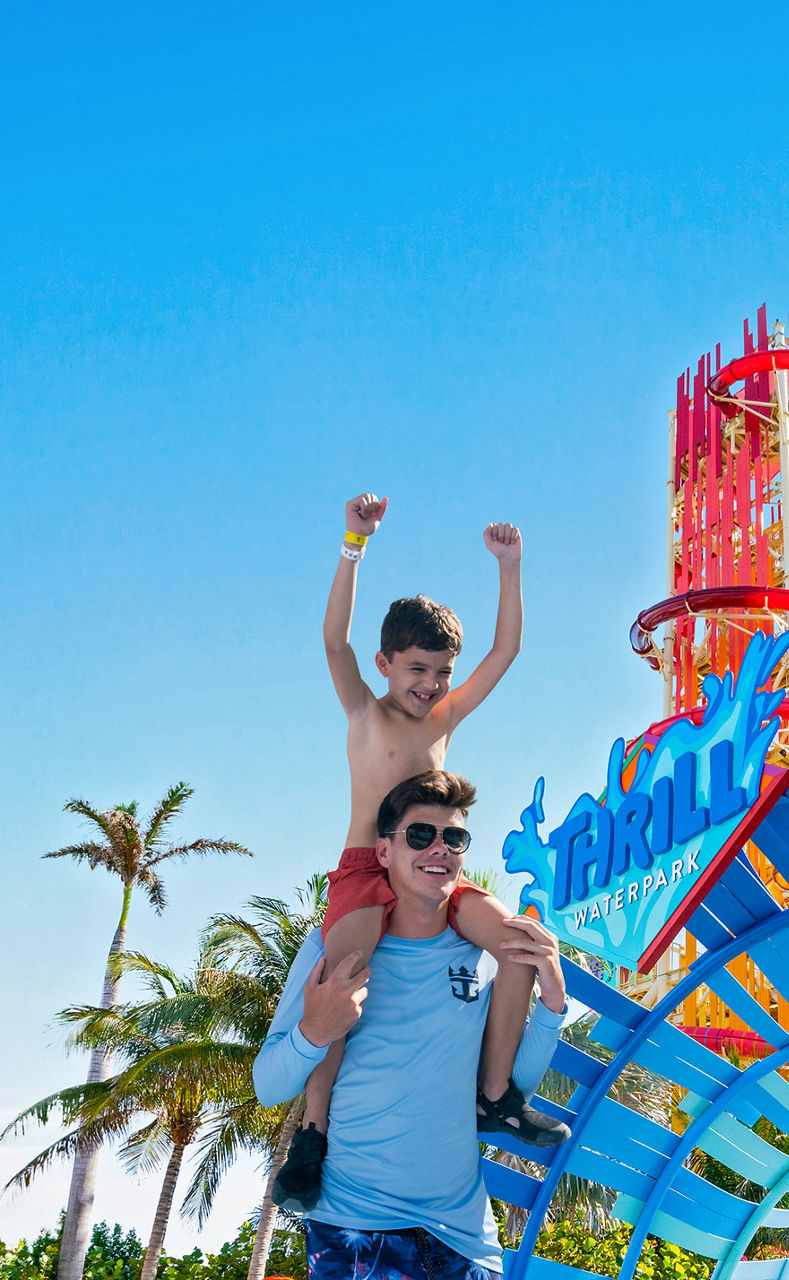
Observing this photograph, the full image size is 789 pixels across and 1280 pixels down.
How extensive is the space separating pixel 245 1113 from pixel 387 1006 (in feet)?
49.2

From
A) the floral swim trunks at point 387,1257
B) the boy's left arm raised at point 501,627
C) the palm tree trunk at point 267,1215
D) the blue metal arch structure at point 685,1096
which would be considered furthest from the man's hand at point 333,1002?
the palm tree trunk at point 267,1215

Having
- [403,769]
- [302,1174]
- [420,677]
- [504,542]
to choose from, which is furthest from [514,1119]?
[504,542]

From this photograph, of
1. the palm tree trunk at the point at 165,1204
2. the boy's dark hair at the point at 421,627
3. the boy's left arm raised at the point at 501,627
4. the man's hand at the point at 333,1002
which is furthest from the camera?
the palm tree trunk at the point at 165,1204

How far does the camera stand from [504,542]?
4.59 m

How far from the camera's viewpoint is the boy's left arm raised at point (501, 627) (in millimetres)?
4332

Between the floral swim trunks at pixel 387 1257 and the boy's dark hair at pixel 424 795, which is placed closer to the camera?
the floral swim trunks at pixel 387 1257

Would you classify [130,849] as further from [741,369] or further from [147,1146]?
[741,369]

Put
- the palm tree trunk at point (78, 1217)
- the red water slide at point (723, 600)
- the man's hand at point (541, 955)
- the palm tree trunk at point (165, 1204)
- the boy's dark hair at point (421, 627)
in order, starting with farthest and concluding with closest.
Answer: the palm tree trunk at point (78, 1217) → the red water slide at point (723, 600) → the palm tree trunk at point (165, 1204) → the boy's dark hair at point (421, 627) → the man's hand at point (541, 955)

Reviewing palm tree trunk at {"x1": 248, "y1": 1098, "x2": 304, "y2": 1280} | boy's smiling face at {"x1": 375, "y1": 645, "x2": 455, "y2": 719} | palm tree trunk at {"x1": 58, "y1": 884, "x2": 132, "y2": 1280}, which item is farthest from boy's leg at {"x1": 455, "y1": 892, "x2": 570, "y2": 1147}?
palm tree trunk at {"x1": 58, "y1": 884, "x2": 132, "y2": 1280}

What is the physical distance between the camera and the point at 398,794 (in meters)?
3.83

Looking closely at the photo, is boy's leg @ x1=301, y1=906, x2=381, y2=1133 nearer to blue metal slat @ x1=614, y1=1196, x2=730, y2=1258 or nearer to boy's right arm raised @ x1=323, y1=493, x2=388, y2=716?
boy's right arm raised @ x1=323, y1=493, x2=388, y2=716

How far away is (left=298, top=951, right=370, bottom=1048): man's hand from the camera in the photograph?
133 inches

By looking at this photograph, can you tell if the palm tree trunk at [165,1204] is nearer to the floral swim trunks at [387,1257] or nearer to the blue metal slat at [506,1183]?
the blue metal slat at [506,1183]

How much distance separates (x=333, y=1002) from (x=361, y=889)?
19.1 inches
